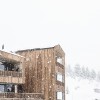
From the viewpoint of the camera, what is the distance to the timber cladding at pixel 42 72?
5466 cm

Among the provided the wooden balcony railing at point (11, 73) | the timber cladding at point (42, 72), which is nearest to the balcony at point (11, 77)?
the wooden balcony railing at point (11, 73)

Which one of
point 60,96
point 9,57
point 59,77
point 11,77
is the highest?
point 9,57

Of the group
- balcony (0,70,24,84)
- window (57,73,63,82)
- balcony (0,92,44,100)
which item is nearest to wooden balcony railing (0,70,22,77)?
balcony (0,70,24,84)

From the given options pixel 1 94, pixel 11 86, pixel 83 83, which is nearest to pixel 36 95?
pixel 11 86

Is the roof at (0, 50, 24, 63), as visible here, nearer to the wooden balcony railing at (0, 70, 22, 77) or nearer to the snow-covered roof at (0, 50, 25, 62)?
the snow-covered roof at (0, 50, 25, 62)

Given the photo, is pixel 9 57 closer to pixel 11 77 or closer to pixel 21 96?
pixel 11 77

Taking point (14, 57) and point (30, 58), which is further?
point (30, 58)

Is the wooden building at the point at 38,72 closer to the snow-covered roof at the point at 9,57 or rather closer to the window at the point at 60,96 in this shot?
the window at the point at 60,96

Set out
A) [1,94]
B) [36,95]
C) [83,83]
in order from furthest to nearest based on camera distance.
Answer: [83,83]
[36,95]
[1,94]

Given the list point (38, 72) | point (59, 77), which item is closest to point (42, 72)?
point (38, 72)

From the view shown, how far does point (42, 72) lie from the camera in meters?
55.1

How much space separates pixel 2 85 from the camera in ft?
165

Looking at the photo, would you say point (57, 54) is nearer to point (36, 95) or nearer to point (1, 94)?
point (36, 95)

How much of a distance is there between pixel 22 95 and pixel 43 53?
9.08 meters
